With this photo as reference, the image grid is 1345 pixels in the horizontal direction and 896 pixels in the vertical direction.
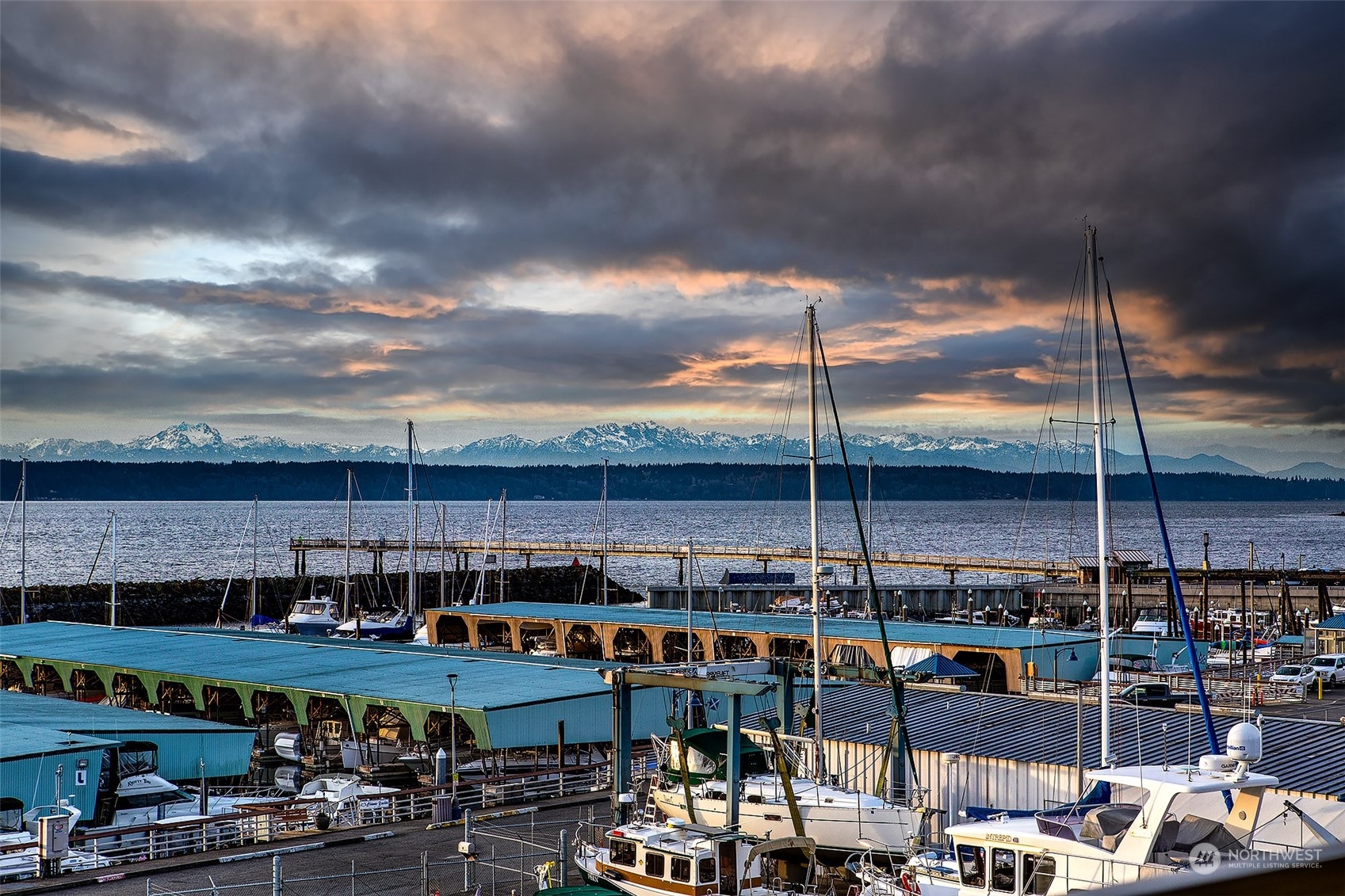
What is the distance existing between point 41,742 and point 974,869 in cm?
2570

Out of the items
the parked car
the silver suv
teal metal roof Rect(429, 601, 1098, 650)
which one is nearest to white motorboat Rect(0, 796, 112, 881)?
teal metal roof Rect(429, 601, 1098, 650)

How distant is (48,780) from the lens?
30.8 meters

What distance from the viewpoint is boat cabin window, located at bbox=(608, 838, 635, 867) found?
22.2 meters

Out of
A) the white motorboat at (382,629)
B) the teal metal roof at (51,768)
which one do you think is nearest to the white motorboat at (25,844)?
the teal metal roof at (51,768)

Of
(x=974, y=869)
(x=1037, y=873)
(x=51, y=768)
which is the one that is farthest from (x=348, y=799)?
(x=1037, y=873)

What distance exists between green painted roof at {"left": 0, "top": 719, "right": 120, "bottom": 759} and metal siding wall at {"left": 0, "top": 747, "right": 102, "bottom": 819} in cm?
15

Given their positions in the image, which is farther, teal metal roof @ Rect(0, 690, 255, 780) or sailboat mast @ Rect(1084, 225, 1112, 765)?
teal metal roof @ Rect(0, 690, 255, 780)

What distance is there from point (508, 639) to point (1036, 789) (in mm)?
47492

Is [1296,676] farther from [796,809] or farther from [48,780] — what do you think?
[48,780]

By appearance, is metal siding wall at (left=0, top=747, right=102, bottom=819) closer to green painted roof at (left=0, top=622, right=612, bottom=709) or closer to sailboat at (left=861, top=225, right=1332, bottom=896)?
green painted roof at (left=0, top=622, right=612, bottom=709)

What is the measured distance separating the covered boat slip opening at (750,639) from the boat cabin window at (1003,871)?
13650 millimetres

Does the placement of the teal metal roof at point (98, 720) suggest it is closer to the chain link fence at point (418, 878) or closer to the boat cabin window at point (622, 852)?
the chain link fence at point (418, 878)

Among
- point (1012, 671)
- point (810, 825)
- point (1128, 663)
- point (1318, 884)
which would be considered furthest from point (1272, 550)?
point (1318, 884)

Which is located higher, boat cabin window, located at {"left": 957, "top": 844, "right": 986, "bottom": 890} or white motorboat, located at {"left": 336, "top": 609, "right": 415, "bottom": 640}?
boat cabin window, located at {"left": 957, "top": 844, "right": 986, "bottom": 890}
